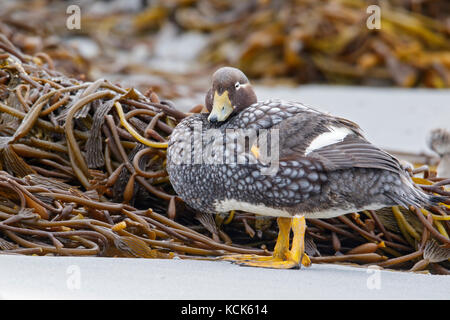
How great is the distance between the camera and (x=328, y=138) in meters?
2.67

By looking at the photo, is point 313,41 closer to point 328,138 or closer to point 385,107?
point 385,107

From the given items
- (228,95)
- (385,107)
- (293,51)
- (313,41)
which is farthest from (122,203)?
(313,41)

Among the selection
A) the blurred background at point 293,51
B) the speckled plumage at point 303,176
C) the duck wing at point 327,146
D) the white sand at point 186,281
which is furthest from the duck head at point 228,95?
the blurred background at point 293,51

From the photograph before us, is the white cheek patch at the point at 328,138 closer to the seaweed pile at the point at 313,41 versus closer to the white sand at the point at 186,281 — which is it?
the white sand at the point at 186,281

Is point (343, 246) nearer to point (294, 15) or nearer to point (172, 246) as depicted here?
point (172, 246)

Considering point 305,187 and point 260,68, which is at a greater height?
point 260,68

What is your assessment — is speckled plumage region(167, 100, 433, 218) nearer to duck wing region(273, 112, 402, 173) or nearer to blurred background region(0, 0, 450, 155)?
duck wing region(273, 112, 402, 173)

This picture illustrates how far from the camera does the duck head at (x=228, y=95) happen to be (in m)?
2.76

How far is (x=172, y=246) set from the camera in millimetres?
2822

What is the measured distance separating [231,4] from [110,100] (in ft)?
23.7

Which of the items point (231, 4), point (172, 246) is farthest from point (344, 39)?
point (172, 246)

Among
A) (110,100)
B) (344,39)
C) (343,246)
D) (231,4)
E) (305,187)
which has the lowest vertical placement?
(343,246)

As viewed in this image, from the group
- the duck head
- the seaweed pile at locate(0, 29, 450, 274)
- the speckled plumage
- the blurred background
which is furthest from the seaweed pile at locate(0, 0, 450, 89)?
the speckled plumage

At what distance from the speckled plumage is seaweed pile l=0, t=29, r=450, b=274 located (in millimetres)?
325
